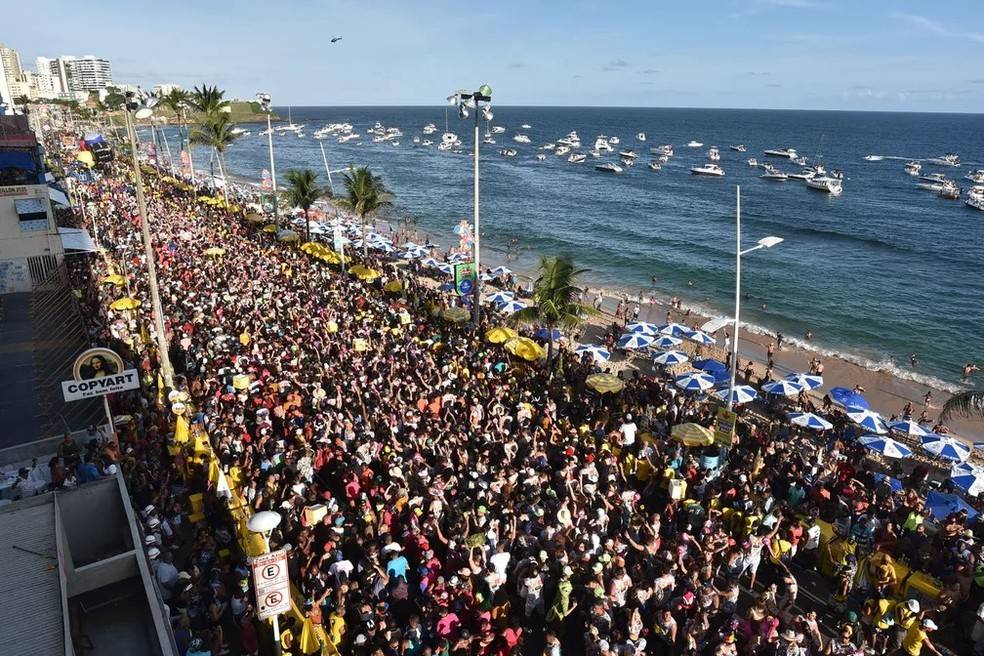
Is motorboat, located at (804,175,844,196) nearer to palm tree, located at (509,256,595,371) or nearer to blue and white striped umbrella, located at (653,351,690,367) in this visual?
blue and white striped umbrella, located at (653,351,690,367)

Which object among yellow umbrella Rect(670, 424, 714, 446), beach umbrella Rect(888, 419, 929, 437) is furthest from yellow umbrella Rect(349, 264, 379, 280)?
beach umbrella Rect(888, 419, 929, 437)

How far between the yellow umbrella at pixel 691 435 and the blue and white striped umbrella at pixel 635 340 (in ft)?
24.4

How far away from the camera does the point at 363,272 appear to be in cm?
2809

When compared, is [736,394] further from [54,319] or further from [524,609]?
[54,319]

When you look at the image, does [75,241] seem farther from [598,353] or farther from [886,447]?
[886,447]

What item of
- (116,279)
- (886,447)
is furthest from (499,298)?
(886,447)

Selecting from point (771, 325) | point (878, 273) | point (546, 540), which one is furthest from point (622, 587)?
point (878, 273)

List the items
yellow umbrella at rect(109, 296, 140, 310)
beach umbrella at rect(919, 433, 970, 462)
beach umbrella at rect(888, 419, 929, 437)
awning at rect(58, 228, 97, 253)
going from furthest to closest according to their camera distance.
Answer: awning at rect(58, 228, 97, 253)
yellow umbrella at rect(109, 296, 140, 310)
beach umbrella at rect(888, 419, 929, 437)
beach umbrella at rect(919, 433, 970, 462)

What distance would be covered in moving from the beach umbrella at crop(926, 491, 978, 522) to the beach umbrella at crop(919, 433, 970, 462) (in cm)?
277

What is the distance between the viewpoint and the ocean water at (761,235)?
112ft

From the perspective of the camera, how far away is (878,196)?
77.4 m

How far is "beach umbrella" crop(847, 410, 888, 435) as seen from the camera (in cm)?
1736

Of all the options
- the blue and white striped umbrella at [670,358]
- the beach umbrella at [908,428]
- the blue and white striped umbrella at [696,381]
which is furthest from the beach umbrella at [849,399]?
the blue and white striped umbrella at [670,358]

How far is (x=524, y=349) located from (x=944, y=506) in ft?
37.2
